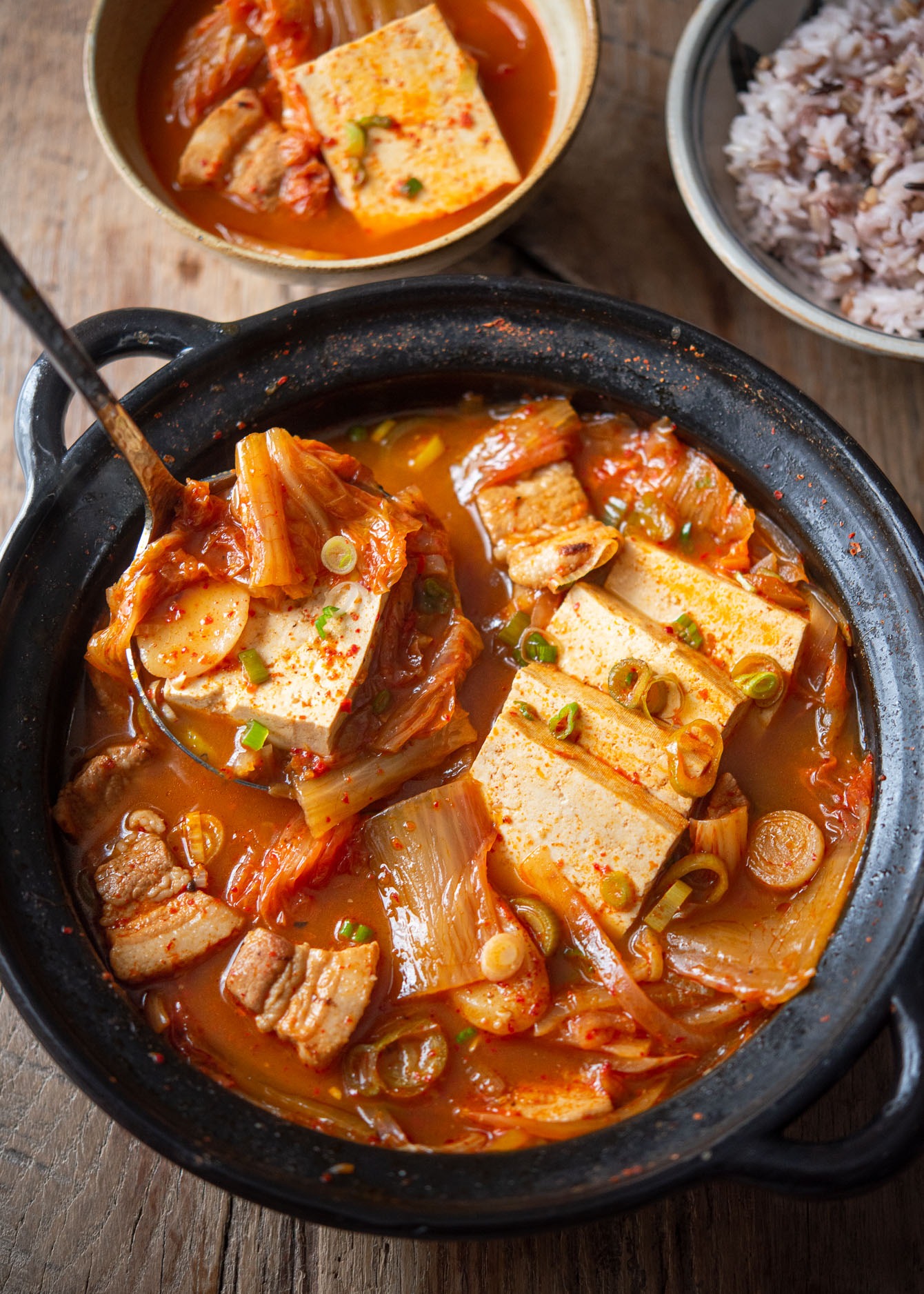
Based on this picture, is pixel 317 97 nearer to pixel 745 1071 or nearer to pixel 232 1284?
pixel 745 1071

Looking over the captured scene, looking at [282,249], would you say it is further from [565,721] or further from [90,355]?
[565,721]

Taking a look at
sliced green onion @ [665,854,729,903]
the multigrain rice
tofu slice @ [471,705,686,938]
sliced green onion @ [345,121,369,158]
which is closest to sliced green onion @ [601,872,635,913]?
tofu slice @ [471,705,686,938]

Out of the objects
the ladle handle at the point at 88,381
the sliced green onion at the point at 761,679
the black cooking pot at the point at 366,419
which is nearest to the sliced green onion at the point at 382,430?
the black cooking pot at the point at 366,419

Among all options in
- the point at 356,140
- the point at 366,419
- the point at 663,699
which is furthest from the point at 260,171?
the point at 663,699

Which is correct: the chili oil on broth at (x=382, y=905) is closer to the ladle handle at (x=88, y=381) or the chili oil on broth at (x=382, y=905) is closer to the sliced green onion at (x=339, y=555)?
the sliced green onion at (x=339, y=555)

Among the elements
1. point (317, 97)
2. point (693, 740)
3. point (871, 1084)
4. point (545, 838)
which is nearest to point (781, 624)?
point (693, 740)
